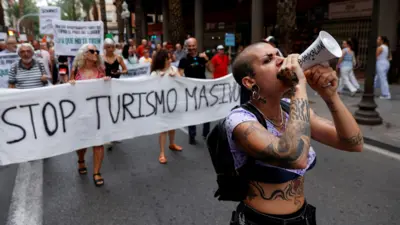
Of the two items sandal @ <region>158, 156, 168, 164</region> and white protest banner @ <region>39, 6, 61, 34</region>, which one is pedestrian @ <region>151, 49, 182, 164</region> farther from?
white protest banner @ <region>39, 6, 61, 34</region>

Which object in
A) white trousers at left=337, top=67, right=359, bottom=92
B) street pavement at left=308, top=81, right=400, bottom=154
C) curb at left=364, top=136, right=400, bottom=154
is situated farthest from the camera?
white trousers at left=337, top=67, right=359, bottom=92

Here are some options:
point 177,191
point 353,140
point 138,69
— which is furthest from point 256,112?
point 138,69

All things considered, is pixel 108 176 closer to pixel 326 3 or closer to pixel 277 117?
pixel 277 117

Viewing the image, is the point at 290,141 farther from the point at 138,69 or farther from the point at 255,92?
the point at 138,69

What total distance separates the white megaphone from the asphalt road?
2262 millimetres

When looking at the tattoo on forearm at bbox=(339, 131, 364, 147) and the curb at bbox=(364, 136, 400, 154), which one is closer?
the tattoo on forearm at bbox=(339, 131, 364, 147)

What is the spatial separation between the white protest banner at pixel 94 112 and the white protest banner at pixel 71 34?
2.94 m

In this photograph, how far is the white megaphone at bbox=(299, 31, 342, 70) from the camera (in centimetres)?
137

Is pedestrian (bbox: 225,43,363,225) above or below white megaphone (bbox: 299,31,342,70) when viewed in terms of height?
below

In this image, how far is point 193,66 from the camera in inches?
243

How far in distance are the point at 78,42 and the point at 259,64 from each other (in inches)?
276

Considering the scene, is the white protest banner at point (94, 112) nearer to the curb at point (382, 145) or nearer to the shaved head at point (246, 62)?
the curb at point (382, 145)

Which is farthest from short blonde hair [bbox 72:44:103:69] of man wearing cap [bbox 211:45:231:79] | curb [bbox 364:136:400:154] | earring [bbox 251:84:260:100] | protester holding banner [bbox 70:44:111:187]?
curb [bbox 364:136:400:154]

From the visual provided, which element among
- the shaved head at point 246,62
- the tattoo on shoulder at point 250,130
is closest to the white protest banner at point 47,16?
the shaved head at point 246,62
